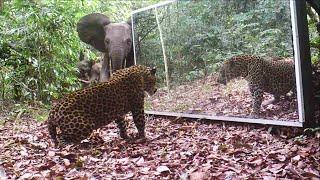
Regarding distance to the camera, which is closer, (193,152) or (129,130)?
(193,152)

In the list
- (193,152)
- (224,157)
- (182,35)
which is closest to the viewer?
(224,157)

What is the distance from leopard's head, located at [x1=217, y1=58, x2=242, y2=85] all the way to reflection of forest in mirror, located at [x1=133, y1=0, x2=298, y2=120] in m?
0.02

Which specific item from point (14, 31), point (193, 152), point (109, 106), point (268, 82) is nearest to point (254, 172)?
point (193, 152)

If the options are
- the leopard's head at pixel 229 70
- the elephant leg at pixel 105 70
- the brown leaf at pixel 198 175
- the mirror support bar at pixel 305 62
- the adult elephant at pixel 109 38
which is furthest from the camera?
the elephant leg at pixel 105 70

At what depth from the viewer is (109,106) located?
18.9 feet

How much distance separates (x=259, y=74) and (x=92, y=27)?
520 cm

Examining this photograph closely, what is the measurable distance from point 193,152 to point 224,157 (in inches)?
18.0

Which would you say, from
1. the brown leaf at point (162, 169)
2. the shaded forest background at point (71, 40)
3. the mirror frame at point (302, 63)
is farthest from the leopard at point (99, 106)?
the mirror frame at point (302, 63)

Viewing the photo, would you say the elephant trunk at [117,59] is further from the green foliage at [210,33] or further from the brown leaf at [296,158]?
the brown leaf at [296,158]

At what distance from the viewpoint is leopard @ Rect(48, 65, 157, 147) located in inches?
211

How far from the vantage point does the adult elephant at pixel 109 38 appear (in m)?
8.84

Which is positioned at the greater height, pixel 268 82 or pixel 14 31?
pixel 14 31

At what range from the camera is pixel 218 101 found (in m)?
6.41

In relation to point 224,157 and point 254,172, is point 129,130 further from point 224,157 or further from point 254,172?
point 254,172
